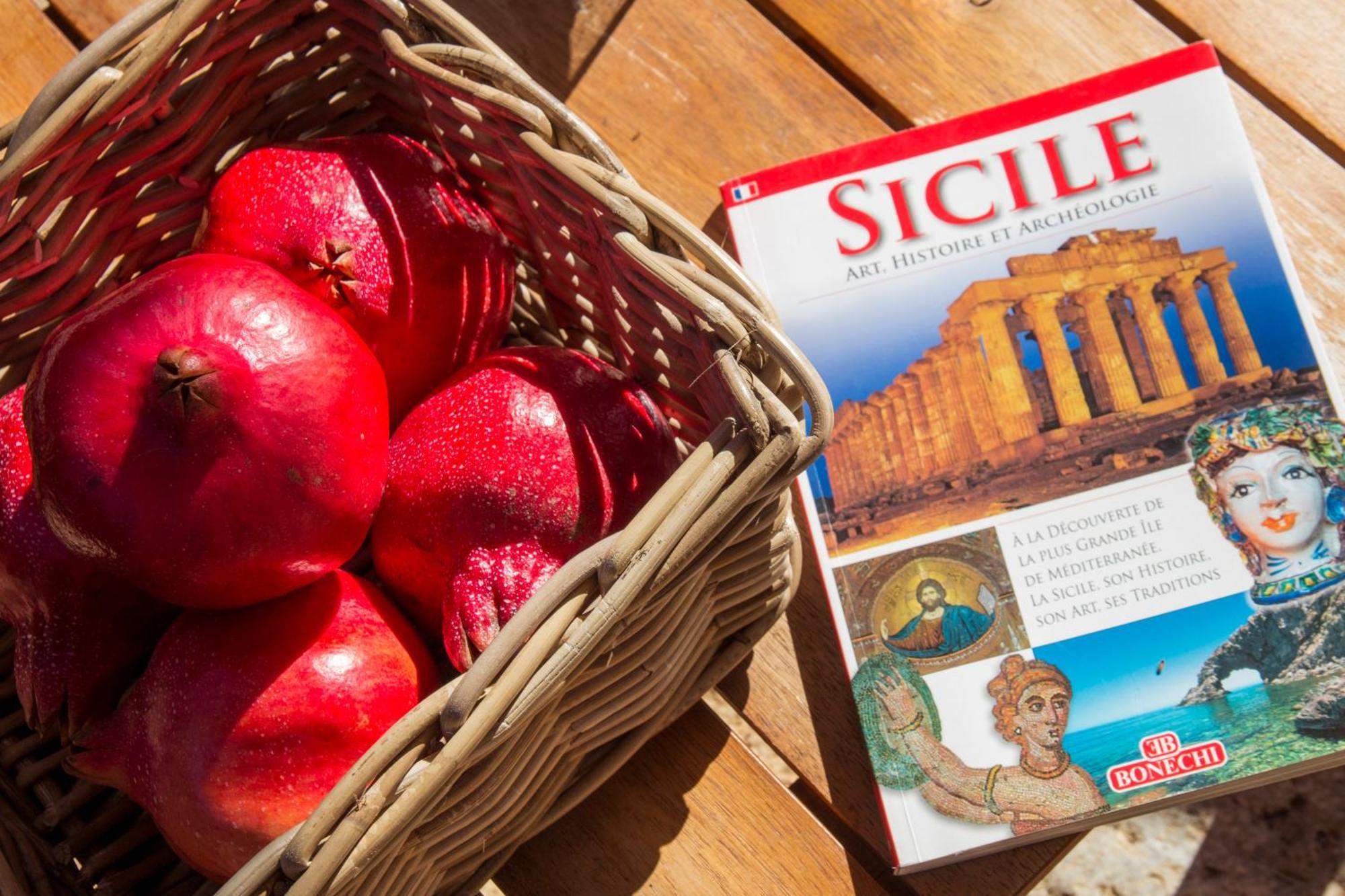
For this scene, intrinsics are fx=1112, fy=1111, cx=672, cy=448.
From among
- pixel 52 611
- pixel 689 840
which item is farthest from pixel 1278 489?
pixel 52 611

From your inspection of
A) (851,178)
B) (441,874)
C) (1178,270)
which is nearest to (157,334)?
(441,874)

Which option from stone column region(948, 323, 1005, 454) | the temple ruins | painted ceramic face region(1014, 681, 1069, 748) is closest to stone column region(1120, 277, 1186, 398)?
the temple ruins

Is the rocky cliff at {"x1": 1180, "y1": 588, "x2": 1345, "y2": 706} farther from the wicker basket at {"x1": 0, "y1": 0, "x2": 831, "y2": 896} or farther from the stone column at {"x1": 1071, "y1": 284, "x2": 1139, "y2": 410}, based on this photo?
the wicker basket at {"x1": 0, "y1": 0, "x2": 831, "y2": 896}

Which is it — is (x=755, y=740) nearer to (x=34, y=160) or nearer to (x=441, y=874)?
(x=441, y=874)

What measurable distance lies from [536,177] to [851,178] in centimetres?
28

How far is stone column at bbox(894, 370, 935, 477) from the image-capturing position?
0.73m

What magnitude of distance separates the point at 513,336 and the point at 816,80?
0.29 metres

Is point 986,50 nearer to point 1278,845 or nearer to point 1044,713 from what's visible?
point 1044,713

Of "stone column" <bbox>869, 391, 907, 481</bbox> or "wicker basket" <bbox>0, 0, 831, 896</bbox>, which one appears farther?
"stone column" <bbox>869, 391, 907, 481</bbox>

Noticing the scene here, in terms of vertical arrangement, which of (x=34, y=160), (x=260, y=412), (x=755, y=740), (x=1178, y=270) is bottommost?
(x=755, y=740)

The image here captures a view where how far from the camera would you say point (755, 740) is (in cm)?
115

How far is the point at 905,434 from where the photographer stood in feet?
2.40

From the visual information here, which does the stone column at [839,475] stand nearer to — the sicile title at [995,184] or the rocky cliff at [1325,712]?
the sicile title at [995,184]

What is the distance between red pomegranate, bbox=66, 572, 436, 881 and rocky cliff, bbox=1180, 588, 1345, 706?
46 cm
